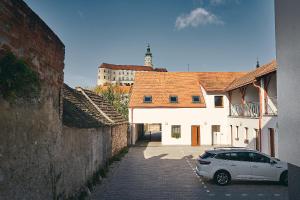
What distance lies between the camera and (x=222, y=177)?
12258mm

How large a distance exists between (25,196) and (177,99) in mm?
24224

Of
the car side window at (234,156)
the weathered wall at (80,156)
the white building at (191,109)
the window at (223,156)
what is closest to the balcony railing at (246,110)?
the white building at (191,109)

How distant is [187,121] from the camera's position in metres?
28.5

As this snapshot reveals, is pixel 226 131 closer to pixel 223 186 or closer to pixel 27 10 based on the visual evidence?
A: pixel 223 186

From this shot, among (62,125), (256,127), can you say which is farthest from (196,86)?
(62,125)

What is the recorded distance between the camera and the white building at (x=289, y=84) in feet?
11.5

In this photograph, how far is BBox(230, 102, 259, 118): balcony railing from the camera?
2102 centimetres

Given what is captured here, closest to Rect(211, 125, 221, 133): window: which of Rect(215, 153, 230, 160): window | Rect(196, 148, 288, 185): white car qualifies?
Rect(196, 148, 288, 185): white car

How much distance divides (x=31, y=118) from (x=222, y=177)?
29.0ft

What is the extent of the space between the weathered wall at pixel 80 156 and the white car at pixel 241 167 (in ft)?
15.7

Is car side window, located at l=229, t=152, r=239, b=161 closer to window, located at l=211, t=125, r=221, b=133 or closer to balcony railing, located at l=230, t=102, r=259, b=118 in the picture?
balcony railing, located at l=230, t=102, r=259, b=118

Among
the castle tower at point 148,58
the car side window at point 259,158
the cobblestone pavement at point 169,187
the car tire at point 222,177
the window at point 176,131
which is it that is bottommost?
the cobblestone pavement at point 169,187

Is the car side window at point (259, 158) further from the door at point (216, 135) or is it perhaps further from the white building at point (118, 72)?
the white building at point (118, 72)

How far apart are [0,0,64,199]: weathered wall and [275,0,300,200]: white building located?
166 inches
